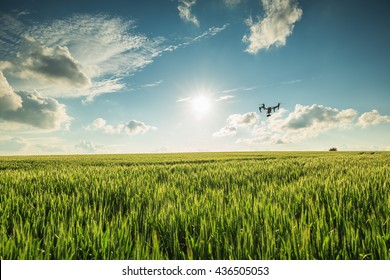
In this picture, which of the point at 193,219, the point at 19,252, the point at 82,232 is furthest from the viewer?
the point at 193,219

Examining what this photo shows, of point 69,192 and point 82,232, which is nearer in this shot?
point 82,232

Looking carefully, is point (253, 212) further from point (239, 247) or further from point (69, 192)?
point (69, 192)

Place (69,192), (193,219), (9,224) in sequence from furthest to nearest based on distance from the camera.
A: (69,192) → (9,224) → (193,219)

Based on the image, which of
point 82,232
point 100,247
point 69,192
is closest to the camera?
point 100,247
